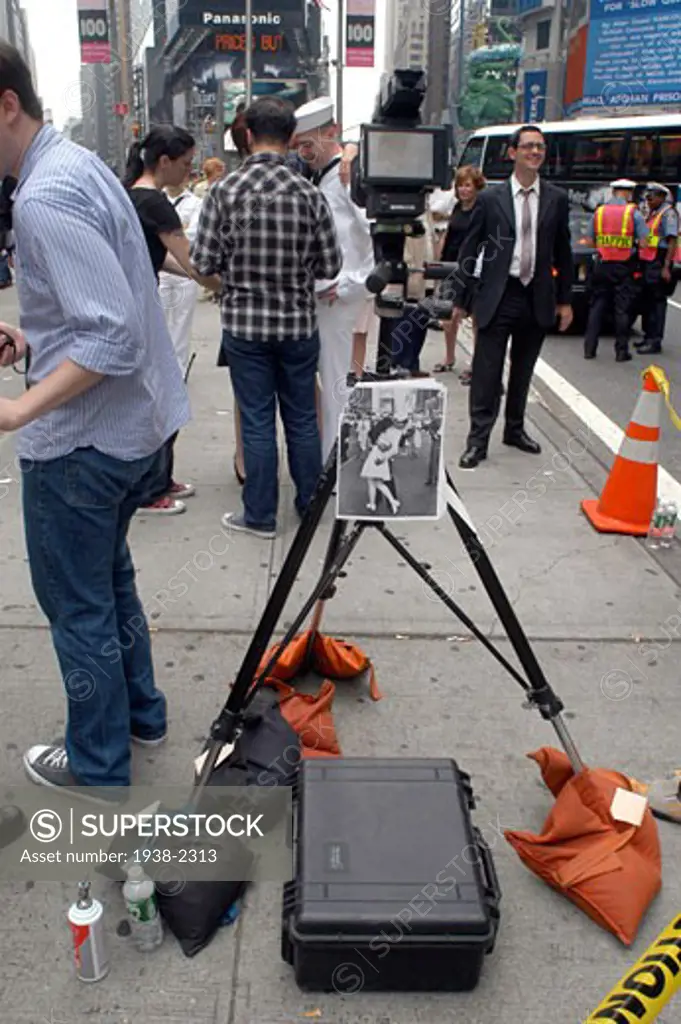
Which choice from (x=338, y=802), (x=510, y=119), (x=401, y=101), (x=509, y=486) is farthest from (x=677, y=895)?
(x=510, y=119)

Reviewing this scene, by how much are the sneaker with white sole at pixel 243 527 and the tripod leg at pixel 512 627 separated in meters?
2.02

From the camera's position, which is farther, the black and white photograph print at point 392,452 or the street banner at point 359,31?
the street banner at point 359,31

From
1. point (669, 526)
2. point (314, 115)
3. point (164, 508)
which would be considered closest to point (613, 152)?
point (314, 115)

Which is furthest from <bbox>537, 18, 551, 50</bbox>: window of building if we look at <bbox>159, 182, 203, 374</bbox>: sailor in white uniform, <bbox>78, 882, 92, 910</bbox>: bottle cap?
<bbox>78, 882, 92, 910</bbox>: bottle cap

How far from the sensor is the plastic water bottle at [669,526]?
4355 millimetres

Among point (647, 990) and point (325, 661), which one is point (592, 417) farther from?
point (647, 990)

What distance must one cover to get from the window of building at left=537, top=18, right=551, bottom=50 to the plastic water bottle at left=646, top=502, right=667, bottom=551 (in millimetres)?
64533

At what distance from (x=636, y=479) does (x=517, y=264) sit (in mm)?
1546

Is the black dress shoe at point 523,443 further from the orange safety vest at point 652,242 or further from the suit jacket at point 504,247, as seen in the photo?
the orange safety vest at point 652,242

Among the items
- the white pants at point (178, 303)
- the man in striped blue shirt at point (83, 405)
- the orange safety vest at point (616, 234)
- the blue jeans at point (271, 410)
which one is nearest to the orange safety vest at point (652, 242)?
the orange safety vest at point (616, 234)

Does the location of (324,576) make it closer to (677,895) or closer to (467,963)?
(467,963)

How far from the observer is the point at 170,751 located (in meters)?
2.78

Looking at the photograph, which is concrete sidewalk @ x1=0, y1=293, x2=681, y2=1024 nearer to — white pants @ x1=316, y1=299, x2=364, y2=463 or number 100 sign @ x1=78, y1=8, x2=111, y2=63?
white pants @ x1=316, y1=299, x2=364, y2=463

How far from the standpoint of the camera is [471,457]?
5.49 m
